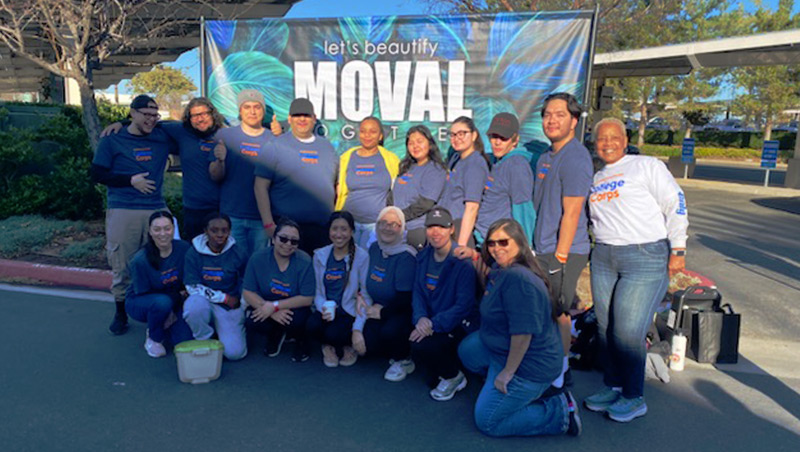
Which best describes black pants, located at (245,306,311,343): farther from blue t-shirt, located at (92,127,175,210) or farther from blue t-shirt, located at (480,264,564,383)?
blue t-shirt, located at (480,264,564,383)

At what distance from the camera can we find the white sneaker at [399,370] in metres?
3.94

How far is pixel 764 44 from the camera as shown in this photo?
39.8ft

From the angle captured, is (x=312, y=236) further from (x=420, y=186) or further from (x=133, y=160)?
(x=133, y=160)

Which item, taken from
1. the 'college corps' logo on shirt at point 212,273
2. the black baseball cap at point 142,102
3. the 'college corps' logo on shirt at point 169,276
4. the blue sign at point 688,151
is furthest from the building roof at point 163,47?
the blue sign at point 688,151

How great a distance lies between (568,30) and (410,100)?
5.22ft

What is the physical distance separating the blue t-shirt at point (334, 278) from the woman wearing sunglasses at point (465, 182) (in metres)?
0.88

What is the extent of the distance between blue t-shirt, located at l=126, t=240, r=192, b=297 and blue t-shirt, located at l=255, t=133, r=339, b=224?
805 mm

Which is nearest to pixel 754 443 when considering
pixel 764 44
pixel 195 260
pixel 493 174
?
pixel 493 174

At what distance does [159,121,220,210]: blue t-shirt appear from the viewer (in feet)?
15.7

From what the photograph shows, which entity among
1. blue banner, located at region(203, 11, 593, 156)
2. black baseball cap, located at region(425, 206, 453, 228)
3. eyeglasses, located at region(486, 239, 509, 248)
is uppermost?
blue banner, located at region(203, 11, 593, 156)

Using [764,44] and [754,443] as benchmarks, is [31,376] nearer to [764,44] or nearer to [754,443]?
[754,443]

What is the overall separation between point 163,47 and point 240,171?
38.0 feet

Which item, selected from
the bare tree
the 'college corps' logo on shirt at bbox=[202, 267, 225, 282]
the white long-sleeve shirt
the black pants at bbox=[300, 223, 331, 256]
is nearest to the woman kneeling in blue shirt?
the 'college corps' logo on shirt at bbox=[202, 267, 225, 282]

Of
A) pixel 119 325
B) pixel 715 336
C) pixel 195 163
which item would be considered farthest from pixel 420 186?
pixel 119 325
